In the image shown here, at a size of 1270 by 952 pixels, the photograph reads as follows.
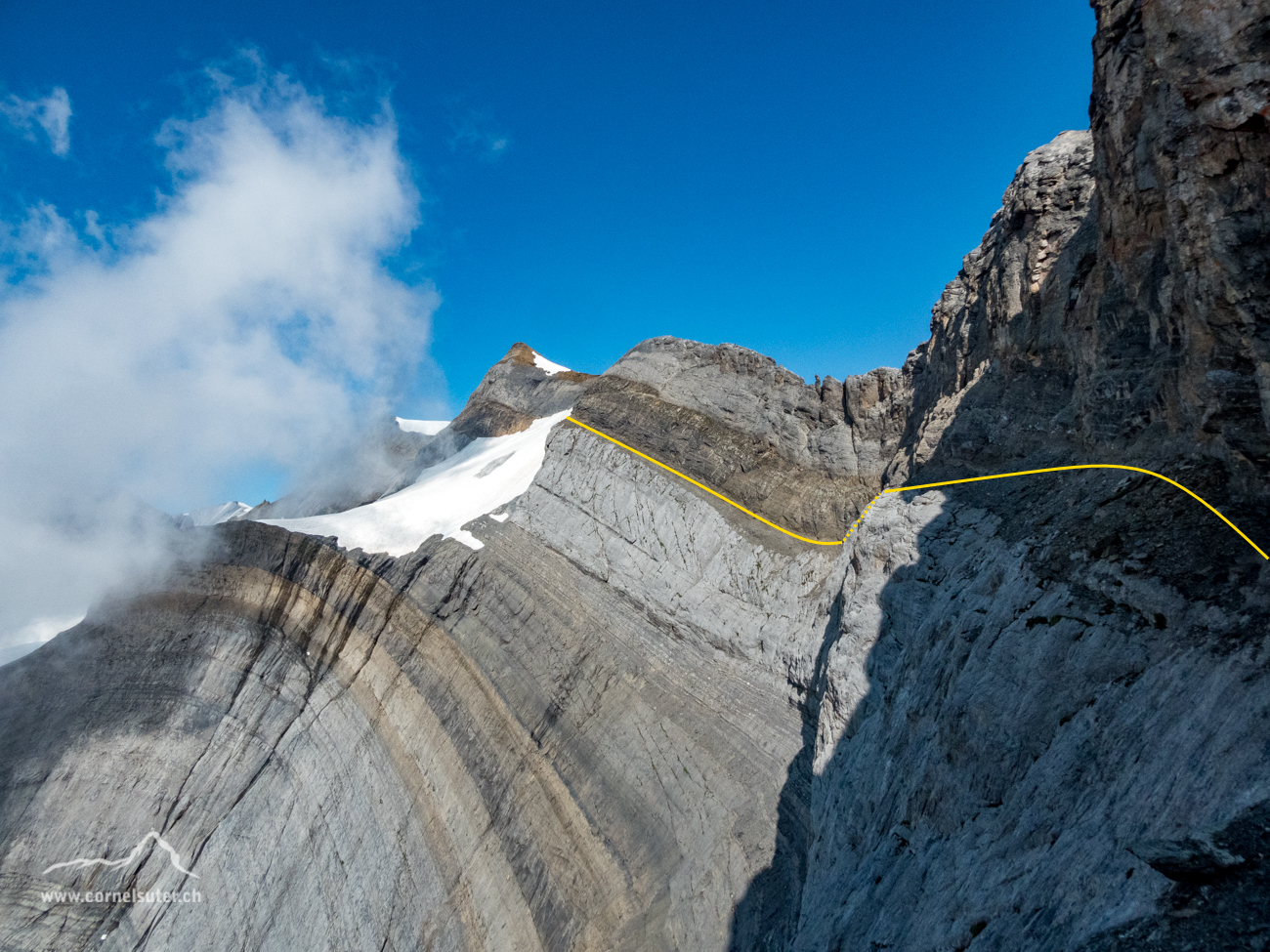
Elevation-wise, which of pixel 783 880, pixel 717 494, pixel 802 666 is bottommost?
pixel 783 880

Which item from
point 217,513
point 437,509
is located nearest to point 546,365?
point 437,509

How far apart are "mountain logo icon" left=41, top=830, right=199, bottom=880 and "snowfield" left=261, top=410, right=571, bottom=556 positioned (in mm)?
9565

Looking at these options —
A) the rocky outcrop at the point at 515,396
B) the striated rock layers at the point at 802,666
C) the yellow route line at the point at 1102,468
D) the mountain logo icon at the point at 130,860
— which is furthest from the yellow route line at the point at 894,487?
the mountain logo icon at the point at 130,860

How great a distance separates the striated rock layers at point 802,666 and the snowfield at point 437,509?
853 millimetres

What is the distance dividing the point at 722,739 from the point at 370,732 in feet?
31.8

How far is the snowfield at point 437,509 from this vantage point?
695 inches

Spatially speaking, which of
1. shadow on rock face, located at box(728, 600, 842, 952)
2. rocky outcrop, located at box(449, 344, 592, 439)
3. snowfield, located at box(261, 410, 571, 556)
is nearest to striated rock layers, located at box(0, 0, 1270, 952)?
shadow on rock face, located at box(728, 600, 842, 952)

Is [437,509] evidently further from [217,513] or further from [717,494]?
[217,513]

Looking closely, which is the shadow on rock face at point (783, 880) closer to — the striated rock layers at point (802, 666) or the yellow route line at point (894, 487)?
the striated rock layers at point (802, 666)

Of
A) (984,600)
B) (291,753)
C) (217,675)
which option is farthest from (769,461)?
(217,675)

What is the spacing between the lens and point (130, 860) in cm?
1705

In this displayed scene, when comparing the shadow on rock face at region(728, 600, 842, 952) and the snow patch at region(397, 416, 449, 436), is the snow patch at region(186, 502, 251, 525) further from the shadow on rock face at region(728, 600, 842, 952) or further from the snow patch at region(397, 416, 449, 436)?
the shadow on rock face at region(728, 600, 842, 952)

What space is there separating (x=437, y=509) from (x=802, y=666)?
12.9m

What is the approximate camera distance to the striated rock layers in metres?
4.99
